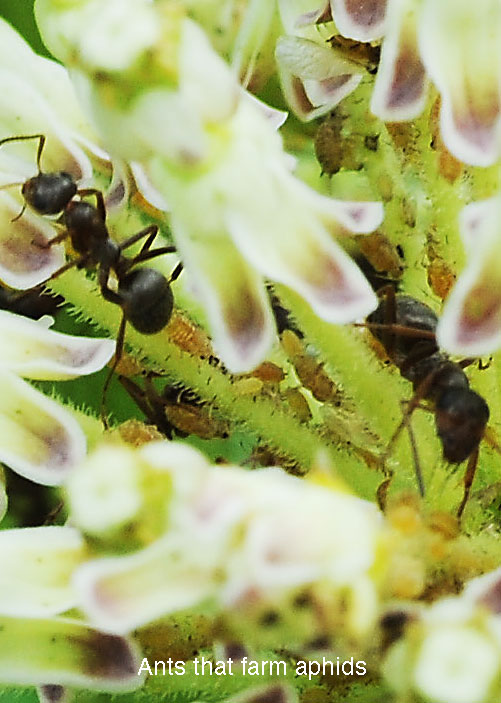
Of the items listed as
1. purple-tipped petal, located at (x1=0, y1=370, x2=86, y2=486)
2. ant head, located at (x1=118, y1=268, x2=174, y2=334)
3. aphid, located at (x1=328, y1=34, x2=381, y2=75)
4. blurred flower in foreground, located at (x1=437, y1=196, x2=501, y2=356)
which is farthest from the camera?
aphid, located at (x1=328, y1=34, x2=381, y2=75)

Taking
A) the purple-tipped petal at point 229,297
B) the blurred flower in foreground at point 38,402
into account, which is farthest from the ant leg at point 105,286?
the purple-tipped petal at point 229,297

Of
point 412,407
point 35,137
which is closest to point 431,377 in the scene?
point 412,407

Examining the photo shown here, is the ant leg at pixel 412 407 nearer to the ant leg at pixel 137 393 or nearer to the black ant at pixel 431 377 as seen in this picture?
the black ant at pixel 431 377

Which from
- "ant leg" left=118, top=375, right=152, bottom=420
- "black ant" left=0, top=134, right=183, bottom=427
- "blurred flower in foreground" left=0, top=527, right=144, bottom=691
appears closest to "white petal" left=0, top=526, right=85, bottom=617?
"blurred flower in foreground" left=0, top=527, right=144, bottom=691

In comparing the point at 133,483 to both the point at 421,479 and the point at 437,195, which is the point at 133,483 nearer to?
the point at 421,479

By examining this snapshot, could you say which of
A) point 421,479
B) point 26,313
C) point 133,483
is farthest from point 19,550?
point 26,313

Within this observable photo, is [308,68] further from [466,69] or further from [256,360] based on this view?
[256,360]

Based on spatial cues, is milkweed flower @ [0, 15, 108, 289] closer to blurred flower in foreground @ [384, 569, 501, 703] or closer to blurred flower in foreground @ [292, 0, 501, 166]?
blurred flower in foreground @ [292, 0, 501, 166]
